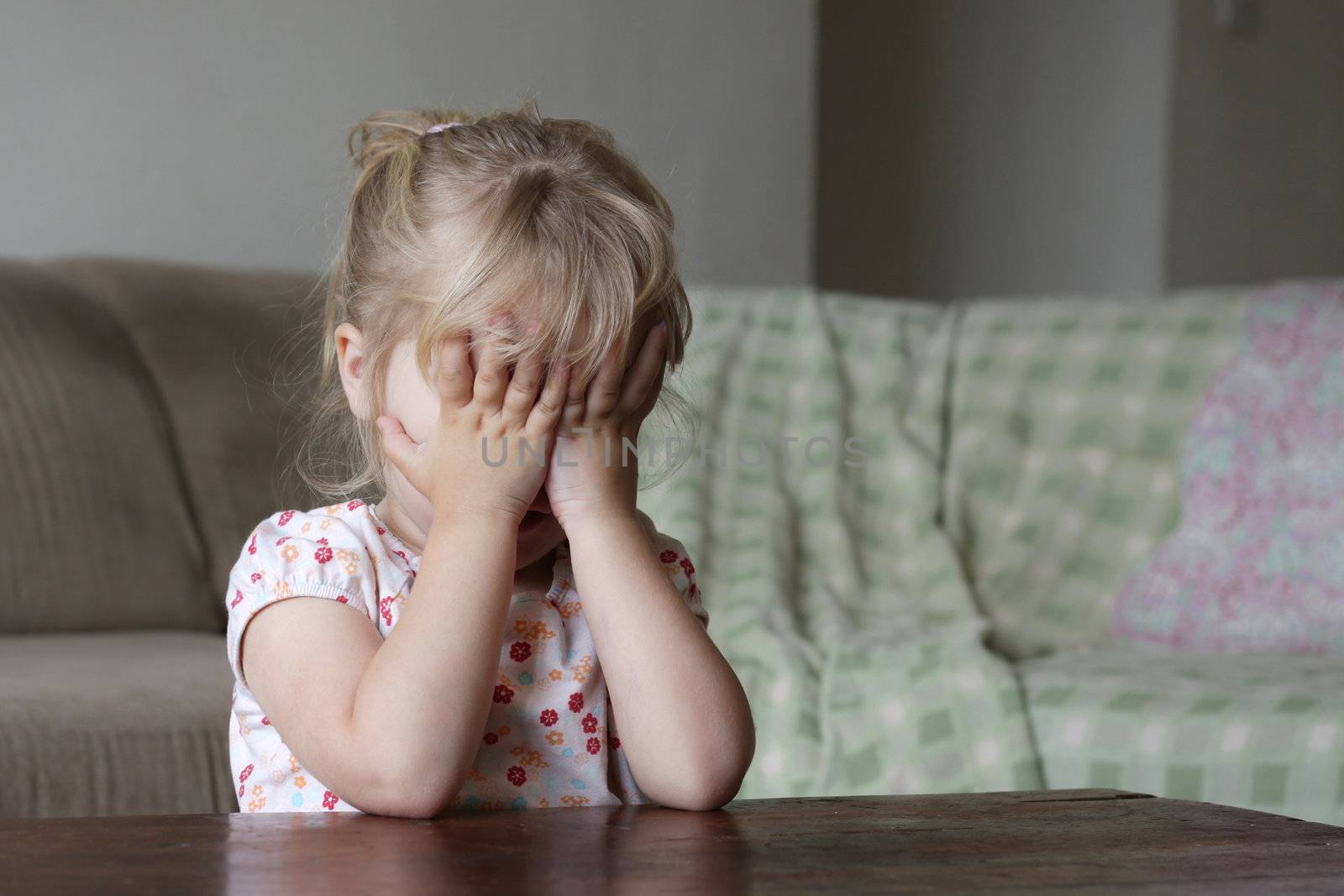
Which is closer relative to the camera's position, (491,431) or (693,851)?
(693,851)

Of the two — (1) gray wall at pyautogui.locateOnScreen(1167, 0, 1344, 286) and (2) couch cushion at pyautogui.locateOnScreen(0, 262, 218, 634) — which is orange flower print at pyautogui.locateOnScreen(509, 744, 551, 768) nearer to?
(2) couch cushion at pyautogui.locateOnScreen(0, 262, 218, 634)

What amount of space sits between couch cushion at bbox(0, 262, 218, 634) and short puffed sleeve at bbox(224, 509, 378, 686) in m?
0.93

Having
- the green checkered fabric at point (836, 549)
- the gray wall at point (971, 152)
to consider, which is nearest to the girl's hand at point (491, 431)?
the green checkered fabric at point (836, 549)

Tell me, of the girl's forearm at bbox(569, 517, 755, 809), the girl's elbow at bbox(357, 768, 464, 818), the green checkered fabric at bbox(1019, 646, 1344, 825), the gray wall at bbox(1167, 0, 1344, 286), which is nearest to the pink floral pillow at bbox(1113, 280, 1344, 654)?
the green checkered fabric at bbox(1019, 646, 1344, 825)

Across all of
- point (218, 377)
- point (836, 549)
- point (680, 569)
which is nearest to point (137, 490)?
point (218, 377)

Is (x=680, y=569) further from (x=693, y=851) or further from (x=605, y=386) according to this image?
(x=693, y=851)

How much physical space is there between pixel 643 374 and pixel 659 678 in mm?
162

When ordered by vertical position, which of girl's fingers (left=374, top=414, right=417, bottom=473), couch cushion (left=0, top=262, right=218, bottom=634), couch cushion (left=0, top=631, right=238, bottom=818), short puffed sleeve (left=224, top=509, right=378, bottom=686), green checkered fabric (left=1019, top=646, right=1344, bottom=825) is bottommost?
green checkered fabric (left=1019, top=646, right=1344, bottom=825)

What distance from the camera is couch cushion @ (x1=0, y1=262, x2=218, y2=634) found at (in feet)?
5.42

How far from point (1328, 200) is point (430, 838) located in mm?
3507

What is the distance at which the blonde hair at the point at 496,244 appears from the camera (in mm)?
785

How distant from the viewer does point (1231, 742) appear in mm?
1522

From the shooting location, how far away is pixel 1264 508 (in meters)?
2.01

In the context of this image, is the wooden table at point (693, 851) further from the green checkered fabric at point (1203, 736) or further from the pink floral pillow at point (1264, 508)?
the pink floral pillow at point (1264, 508)
